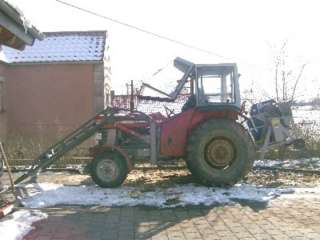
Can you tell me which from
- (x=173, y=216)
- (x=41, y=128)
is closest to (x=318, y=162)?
(x=173, y=216)

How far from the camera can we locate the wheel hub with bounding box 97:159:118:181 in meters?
11.3

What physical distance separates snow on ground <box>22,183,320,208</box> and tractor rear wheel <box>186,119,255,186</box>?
0.89ft

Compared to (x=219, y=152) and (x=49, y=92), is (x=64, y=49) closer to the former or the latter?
(x=49, y=92)

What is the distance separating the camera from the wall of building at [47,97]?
2294 centimetres

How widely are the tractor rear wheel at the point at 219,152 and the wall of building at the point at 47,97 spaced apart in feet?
40.1

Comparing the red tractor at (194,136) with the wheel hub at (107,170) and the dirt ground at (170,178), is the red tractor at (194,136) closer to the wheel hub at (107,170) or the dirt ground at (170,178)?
the wheel hub at (107,170)

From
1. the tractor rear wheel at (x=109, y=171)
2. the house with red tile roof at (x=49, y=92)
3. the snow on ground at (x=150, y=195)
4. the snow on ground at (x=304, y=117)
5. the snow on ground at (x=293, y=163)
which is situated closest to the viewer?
the snow on ground at (x=150, y=195)

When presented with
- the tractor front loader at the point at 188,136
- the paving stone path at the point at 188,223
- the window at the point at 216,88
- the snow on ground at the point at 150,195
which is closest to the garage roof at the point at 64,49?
the tractor front loader at the point at 188,136

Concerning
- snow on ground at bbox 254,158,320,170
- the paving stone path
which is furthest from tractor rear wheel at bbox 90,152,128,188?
snow on ground at bbox 254,158,320,170

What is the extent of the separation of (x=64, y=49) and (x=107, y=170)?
1383 centimetres

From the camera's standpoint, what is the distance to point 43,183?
469 inches

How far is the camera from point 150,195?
10508mm

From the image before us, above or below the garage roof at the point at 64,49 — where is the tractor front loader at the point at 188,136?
below

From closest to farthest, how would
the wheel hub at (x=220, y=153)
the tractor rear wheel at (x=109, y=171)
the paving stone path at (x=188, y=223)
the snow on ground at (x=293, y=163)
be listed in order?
the paving stone path at (x=188, y=223), the tractor rear wheel at (x=109, y=171), the wheel hub at (x=220, y=153), the snow on ground at (x=293, y=163)
